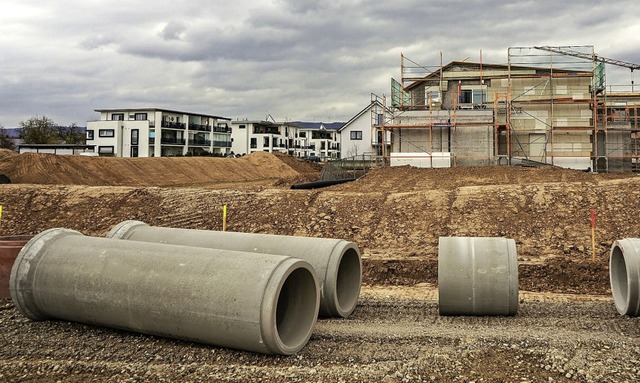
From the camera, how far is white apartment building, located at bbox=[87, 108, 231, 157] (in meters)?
70.8

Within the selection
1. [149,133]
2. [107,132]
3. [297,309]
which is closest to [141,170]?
[149,133]

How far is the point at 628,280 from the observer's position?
8555mm

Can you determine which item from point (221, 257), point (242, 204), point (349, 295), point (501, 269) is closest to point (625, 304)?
point (501, 269)

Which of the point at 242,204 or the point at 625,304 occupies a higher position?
the point at 242,204

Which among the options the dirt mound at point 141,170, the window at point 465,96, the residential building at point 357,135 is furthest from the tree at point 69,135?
the window at point 465,96

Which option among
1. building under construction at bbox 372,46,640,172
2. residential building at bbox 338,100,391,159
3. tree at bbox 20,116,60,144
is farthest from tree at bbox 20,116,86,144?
building under construction at bbox 372,46,640,172

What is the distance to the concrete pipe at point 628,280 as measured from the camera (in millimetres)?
8508

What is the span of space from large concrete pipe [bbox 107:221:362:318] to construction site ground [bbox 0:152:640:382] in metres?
0.41

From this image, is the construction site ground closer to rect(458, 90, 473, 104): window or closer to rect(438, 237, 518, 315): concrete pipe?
rect(438, 237, 518, 315): concrete pipe

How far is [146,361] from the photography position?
261 inches

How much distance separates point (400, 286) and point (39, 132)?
71.6 m

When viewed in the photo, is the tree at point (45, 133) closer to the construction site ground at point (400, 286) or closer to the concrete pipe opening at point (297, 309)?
the construction site ground at point (400, 286)

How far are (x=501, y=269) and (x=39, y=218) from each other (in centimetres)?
1755

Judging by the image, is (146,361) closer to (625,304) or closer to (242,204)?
(625,304)
